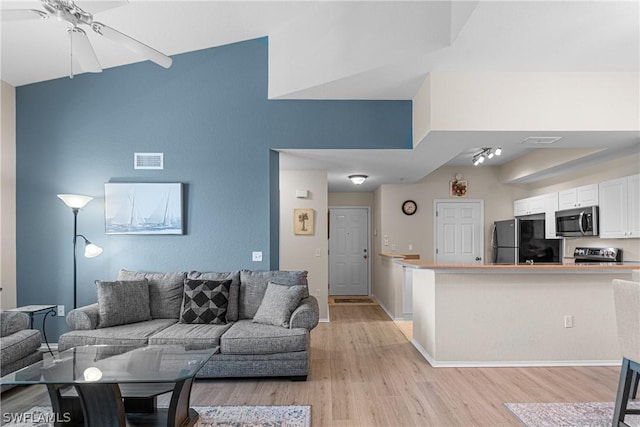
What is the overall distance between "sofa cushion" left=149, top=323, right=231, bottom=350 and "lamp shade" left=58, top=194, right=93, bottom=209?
1.62 metres

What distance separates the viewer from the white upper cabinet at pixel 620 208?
4.41 metres

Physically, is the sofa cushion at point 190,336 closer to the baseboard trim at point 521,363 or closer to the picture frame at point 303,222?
the baseboard trim at point 521,363

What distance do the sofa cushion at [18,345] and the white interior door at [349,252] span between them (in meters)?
5.73

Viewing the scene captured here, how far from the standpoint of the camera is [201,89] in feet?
14.7

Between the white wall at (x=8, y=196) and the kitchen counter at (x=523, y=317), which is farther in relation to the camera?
the white wall at (x=8, y=196)

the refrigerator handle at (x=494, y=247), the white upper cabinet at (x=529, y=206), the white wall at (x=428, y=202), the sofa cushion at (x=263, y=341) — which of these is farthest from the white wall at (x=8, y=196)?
the white upper cabinet at (x=529, y=206)

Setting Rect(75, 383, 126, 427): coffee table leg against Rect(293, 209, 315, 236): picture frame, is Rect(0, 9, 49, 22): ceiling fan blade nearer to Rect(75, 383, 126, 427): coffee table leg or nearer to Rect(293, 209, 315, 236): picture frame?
Rect(75, 383, 126, 427): coffee table leg

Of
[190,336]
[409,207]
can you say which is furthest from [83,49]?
[409,207]

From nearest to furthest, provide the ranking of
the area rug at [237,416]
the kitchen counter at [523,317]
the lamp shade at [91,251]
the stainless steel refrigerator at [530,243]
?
the area rug at [237,416], the kitchen counter at [523,317], the lamp shade at [91,251], the stainless steel refrigerator at [530,243]

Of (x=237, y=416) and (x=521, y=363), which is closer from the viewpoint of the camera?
(x=237, y=416)

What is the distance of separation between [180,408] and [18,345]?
164 cm

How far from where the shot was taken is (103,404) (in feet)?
7.46

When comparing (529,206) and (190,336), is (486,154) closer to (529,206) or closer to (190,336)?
(529,206)

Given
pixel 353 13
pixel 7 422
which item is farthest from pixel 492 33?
pixel 7 422
